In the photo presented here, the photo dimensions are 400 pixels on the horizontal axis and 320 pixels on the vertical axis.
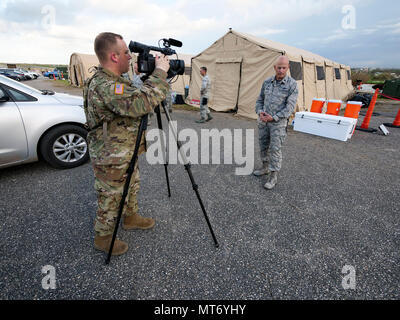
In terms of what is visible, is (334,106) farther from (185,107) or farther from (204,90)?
(185,107)

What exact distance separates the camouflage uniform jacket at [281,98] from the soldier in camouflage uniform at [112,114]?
2066 mm

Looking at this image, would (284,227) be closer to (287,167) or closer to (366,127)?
(287,167)

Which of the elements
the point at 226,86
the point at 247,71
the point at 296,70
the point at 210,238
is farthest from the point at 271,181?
the point at 226,86

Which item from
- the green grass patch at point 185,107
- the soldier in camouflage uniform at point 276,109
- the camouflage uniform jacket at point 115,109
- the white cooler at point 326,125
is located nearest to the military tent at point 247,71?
the green grass patch at point 185,107

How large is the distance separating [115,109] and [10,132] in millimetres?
2624

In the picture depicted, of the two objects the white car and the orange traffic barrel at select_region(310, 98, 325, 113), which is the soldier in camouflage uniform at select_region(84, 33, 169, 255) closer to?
the white car

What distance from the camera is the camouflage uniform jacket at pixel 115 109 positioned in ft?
4.86

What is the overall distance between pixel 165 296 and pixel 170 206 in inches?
49.7

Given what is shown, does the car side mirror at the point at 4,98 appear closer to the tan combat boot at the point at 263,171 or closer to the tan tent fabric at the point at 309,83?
the tan combat boot at the point at 263,171

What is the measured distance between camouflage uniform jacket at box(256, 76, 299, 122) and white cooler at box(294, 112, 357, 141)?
369 centimetres

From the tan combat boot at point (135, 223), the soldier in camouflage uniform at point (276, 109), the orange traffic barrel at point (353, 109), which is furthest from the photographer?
the orange traffic barrel at point (353, 109)

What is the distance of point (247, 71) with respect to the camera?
8398 mm

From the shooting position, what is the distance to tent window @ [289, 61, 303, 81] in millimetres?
7796
